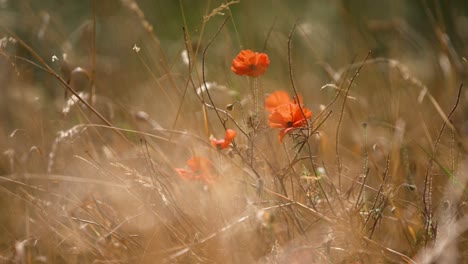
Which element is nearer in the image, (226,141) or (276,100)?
(226,141)

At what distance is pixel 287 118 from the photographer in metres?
1.24

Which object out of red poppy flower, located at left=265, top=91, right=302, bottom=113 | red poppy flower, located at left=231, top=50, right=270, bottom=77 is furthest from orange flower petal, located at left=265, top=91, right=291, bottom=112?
red poppy flower, located at left=231, top=50, right=270, bottom=77

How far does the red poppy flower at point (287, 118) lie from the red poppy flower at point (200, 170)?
0.16 metres

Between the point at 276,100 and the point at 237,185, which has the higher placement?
the point at 276,100

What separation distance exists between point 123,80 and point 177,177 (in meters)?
1.14

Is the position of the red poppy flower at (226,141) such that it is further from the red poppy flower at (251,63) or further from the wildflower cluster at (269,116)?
the red poppy flower at (251,63)

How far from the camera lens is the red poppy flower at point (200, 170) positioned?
1.33 meters

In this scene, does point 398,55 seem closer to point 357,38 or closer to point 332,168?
point 357,38

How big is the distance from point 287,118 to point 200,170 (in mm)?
212

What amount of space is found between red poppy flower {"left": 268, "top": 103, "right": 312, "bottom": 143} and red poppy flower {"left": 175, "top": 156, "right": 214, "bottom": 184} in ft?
0.54

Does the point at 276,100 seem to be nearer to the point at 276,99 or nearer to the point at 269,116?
the point at 276,99

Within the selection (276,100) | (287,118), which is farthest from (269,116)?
(276,100)

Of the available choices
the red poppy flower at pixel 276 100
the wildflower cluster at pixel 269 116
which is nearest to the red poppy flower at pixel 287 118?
the wildflower cluster at pixel 269 116

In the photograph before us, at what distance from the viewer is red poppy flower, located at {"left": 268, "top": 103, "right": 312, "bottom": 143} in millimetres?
1232
